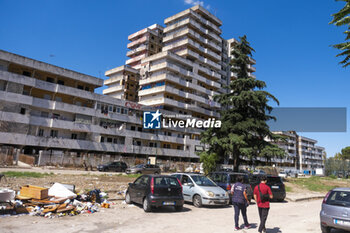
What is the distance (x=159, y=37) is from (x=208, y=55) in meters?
14.6

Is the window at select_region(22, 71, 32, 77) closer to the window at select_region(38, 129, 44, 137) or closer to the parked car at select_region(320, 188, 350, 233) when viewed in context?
the window at select_region(38, 129, 44, 137)

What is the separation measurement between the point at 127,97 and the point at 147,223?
5642 cm

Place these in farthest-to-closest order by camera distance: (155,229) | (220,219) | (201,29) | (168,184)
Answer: (201,29), (168,184), (220,219), (155,229)

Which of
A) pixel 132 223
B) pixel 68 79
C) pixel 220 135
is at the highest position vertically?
pixel 68 79

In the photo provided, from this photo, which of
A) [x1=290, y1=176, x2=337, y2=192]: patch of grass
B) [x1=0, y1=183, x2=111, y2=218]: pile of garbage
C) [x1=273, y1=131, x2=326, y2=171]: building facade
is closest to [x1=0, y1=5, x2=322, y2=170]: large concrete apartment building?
[x1=290, y1=176, x2=337, y2=192]: patch of grass

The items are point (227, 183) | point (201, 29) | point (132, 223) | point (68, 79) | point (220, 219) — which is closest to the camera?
point (132, 223)

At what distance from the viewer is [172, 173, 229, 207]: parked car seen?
11.7 meters

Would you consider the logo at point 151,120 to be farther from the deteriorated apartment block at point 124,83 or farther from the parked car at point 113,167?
the parked car at point 113,167

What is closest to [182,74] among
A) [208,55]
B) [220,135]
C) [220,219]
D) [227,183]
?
[208,55]

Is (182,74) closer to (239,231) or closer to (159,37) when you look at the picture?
(159,37)

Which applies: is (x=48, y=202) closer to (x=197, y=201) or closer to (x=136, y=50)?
(x=197, y=201)

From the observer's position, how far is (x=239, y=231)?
300 inches

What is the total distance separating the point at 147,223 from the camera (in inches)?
324

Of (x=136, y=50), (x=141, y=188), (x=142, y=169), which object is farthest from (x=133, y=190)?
(x=136, y=50)
